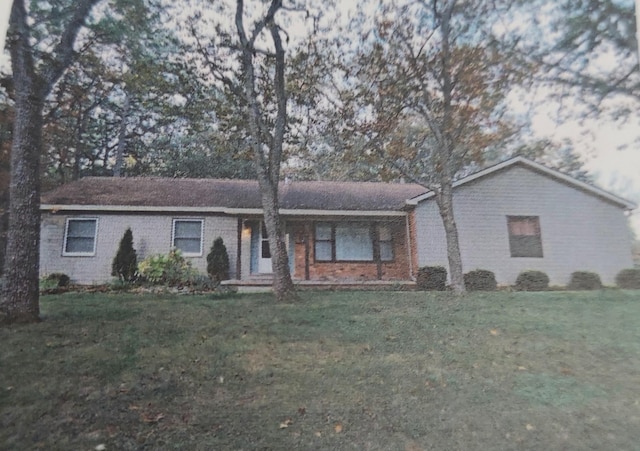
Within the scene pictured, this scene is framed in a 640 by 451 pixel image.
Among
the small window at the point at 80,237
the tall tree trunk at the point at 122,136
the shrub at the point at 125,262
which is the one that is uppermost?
the tall tree trunk at the point at 122,136

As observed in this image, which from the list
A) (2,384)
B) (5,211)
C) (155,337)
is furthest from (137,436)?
(5,211)

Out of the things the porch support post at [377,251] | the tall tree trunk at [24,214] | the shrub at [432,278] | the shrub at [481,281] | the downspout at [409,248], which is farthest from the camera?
the porch support post at [377,251]

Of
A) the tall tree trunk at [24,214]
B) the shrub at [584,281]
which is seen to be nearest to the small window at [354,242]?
the shrub at [584,281]

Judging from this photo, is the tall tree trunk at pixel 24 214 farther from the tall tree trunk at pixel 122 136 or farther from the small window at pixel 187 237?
the small window at pixel 187 237

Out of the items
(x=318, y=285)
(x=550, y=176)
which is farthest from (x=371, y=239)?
(x=550, y=176)

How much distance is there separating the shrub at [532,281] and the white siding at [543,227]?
0.09ft

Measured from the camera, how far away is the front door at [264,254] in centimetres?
235

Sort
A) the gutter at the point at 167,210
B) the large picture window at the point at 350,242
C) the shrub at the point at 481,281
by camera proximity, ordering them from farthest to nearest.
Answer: the large picture window at the point at 350,242
the shrub at the point at 481,281
the gutter at the point at 167,210

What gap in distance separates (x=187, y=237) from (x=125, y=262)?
339 millimetres

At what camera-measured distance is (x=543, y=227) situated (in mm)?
2004

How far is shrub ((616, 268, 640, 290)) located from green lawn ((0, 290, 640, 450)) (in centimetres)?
6

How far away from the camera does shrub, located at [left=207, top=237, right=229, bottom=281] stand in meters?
2.15

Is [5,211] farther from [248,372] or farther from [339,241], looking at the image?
[339,241]

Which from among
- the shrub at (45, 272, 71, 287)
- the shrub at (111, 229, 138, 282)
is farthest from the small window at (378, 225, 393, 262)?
the shrub at (45, 272, 71, 287)
